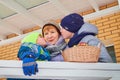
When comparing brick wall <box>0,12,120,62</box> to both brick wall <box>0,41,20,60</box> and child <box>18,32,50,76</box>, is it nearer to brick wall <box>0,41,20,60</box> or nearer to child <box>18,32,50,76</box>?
brick wall <box>0,41,20,60</box>

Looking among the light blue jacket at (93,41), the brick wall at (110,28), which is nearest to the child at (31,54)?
the light blue jacket at (93,41)

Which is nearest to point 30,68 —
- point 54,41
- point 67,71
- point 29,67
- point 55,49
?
point 29,67

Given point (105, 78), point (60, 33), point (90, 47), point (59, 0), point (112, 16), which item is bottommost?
point (105, 78)

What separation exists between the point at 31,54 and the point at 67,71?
320 millimetres

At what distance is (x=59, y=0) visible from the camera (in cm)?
450

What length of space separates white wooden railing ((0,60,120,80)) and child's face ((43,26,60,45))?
2.00 feet

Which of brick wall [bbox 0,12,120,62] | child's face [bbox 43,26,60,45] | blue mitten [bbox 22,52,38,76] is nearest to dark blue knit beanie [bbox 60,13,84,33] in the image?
child's face [bbox 43,26,60,45]

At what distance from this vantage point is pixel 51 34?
78.7 inches

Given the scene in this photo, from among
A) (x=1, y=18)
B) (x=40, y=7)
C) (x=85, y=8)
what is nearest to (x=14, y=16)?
(x=1, y=18)

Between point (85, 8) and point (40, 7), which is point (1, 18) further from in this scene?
point (85, 8)

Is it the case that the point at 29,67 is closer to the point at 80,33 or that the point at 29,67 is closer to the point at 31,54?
the point at 31,54

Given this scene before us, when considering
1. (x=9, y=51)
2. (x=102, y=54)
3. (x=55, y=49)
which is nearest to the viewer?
(x=102, y=54)

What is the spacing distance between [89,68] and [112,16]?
3616 millimetres

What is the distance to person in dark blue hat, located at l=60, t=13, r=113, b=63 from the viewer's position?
1713 millimetres
